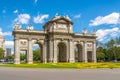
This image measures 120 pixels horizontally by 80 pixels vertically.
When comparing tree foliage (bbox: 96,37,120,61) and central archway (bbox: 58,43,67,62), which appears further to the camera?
tree foliage (bbox: 96,37,120,61)

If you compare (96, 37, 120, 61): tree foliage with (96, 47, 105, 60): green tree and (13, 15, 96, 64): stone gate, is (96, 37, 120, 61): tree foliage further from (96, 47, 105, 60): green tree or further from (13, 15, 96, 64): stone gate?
(13, 15, 96, 64): stone gate

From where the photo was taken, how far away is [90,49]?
9119 centimetres

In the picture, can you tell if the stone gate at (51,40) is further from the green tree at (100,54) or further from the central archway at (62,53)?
the green tree at (100,54)

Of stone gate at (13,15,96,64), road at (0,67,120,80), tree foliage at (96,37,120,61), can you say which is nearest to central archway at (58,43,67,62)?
stone gate at (13,15,96,64)

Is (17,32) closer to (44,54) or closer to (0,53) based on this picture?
(44,54)

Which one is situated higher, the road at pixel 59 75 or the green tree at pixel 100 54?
the green tree at pixel 100 54

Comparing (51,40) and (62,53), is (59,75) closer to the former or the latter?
(51,40)

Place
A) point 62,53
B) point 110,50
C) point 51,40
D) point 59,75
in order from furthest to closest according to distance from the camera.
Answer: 1. point 110,50
2. point 62,53
3. point 51,40
4. point 59,75

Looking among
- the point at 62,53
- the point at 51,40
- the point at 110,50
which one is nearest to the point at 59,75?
the point at 51,40

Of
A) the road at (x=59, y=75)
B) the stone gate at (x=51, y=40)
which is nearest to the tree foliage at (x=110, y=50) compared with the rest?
the stone gate at (x=51, y=40)

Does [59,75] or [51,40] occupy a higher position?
[51,40]

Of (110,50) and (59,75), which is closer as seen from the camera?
(59,75)

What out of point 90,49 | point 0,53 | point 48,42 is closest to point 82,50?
point 90,49

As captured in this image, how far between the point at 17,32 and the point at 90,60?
3239 cm
